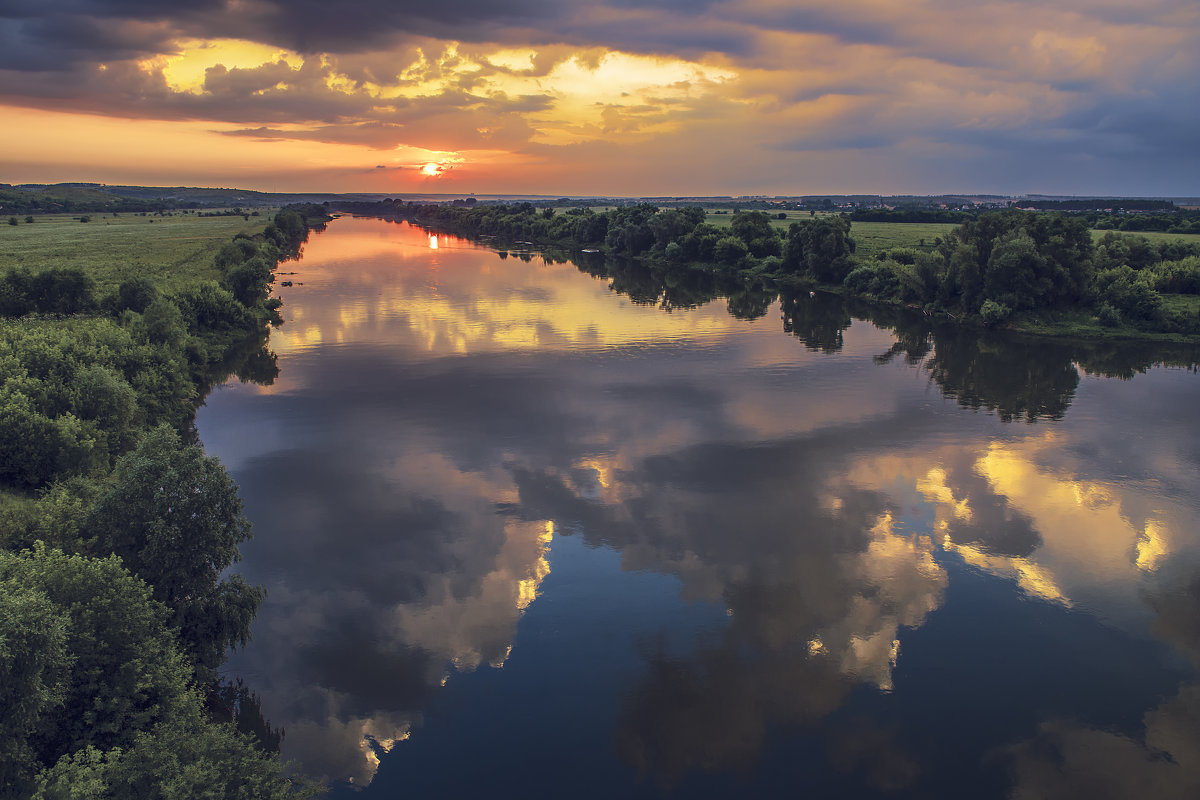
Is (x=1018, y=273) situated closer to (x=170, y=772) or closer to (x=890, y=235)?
(x=890, y=235)

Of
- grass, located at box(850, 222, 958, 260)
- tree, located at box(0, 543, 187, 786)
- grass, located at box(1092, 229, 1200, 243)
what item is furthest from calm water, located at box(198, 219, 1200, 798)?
grass, located at box(1092, 229, 1200, 243)

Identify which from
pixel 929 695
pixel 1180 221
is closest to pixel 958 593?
pixel 929 695

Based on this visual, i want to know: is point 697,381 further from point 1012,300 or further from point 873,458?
point 1012,300

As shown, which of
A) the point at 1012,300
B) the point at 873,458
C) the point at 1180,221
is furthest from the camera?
the point at 1180,221

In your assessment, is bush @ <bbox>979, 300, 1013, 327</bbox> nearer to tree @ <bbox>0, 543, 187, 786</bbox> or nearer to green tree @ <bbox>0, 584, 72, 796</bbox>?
tree @ <bbox>0, 543, 187, 786</bbox>

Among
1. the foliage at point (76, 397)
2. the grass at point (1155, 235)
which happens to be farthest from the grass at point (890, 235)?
the foliage at point (76, 397)

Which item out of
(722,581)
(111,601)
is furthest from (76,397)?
(722,581)
